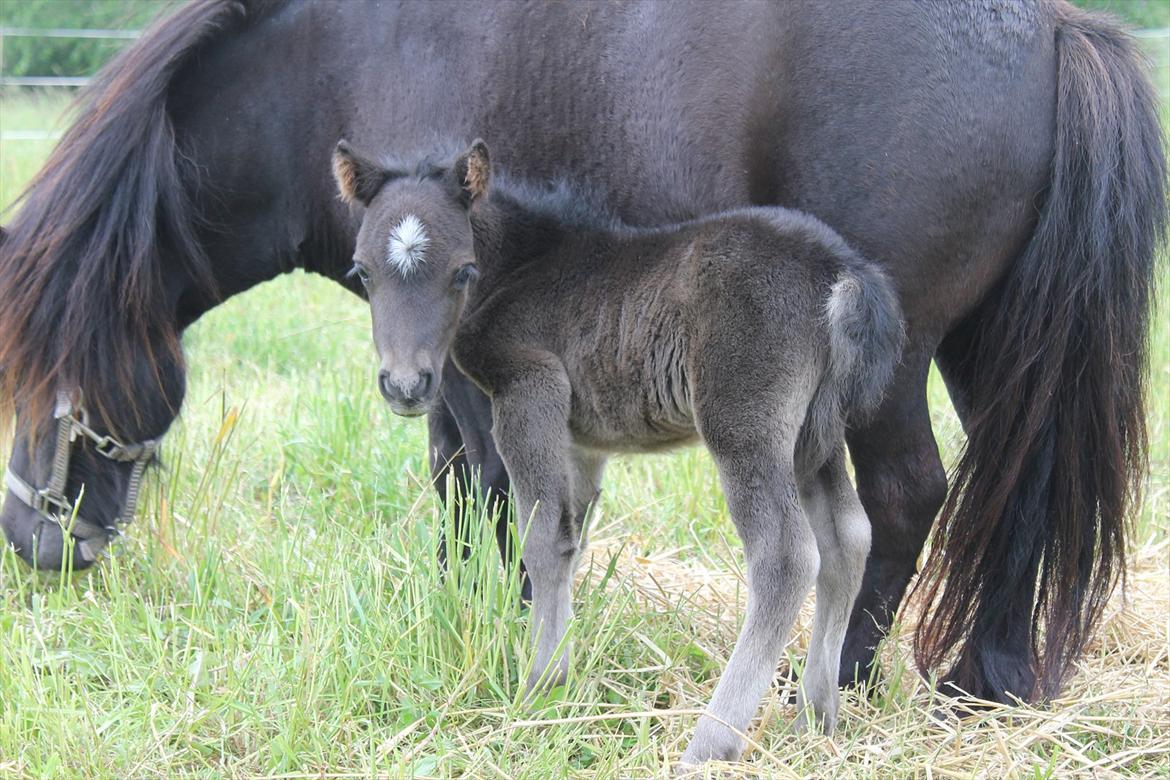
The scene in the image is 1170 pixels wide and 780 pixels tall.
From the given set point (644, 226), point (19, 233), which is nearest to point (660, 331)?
point (644, 226)

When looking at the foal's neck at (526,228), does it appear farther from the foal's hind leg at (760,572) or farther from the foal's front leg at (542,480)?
the foal's hind leg at (760,572)

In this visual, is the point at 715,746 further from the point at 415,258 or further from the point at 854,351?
the point at 415,258

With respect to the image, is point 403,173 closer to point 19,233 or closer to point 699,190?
point 699,190

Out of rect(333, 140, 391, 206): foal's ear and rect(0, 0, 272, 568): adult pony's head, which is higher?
rect(333, 140, 391, 206): foal's ear

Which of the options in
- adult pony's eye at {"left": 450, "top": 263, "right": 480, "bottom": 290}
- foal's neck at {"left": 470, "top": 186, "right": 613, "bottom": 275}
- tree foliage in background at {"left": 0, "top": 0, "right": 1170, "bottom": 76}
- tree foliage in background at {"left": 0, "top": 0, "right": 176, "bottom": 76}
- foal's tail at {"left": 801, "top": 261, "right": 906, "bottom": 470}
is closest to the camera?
foal's tail at {"left": 801, "top": 261, "right": 906, "bottom": 470}

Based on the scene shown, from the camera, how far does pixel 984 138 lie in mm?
2879

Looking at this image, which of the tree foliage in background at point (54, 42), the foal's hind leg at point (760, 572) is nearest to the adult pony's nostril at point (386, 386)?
the foal's hind leg at point (760, 572)

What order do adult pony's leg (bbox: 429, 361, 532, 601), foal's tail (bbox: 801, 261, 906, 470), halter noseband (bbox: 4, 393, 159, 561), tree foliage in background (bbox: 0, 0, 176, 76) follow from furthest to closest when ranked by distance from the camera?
tree foliage in background (bbox: 0, 0, 176, 76)
halter noseband (bbox: 4, 393, 159, 561)
adult pony's leg (bbox: 429, 361, 532, 601)
foal's tail (bbox: 801, 261, 906, 470)

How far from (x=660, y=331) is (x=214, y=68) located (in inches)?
69.5

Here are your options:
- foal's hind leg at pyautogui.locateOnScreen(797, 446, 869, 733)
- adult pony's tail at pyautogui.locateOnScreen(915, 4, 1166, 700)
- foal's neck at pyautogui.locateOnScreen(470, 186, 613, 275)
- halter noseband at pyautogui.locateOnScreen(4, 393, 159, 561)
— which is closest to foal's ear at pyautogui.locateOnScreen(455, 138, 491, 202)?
foal's neck at pyautogui.locateOnScreen(470, 186, 613, 275)

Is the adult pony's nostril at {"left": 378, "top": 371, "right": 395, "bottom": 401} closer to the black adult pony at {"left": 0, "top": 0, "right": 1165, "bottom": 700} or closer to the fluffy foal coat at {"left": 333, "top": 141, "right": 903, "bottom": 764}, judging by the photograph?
the fluffy foal coat at {"left": 333, "top": 141, "right": 903, "bottom": 764}

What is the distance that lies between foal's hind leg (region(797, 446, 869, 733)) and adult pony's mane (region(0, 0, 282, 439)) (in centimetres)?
205

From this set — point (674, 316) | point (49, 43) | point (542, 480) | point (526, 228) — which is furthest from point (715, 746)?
point (49, 43)

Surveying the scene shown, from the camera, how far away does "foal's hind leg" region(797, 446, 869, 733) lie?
288 centimetres
